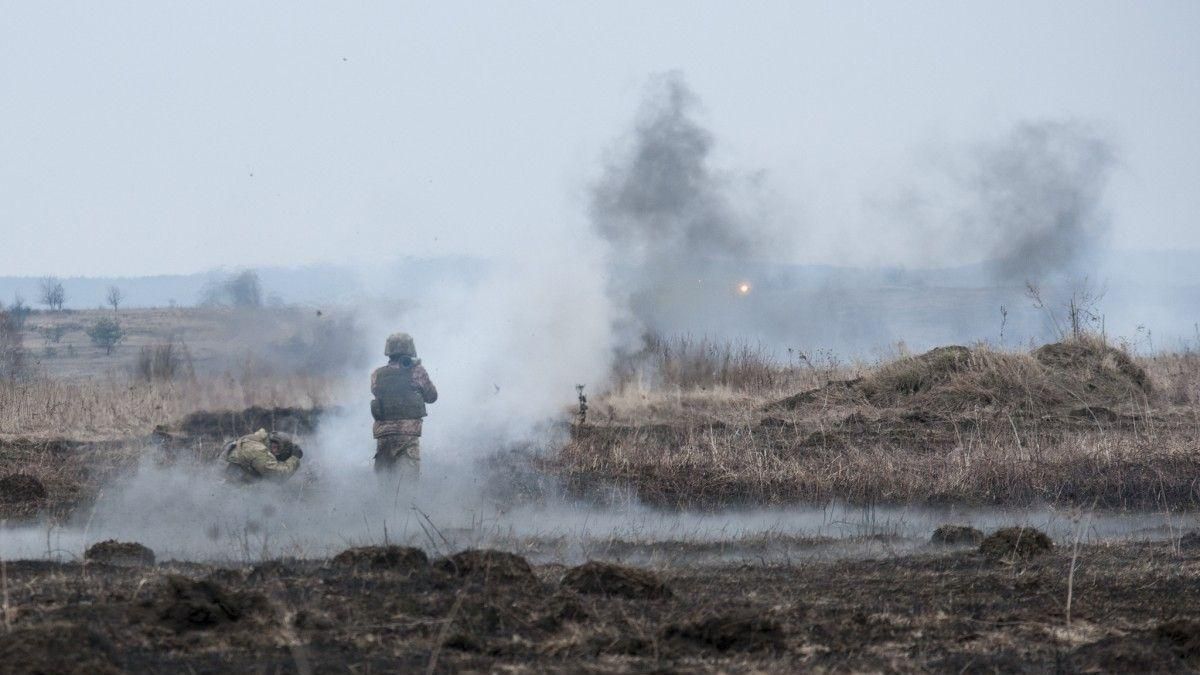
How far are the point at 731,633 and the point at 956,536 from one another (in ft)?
19.0

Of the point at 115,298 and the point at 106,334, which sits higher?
the point at 115,298

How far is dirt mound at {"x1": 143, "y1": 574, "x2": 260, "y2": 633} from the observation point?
7047mm

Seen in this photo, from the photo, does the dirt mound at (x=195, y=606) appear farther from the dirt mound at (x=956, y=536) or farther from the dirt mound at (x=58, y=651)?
the dirt mound at (x=956, y=536)

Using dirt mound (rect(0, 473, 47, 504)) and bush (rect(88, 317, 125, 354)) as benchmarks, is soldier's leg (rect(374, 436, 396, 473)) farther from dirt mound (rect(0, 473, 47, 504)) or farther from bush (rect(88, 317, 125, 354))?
bush (rect(88, 317, 125, 354))

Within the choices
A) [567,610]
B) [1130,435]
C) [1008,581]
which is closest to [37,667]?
[567,610]

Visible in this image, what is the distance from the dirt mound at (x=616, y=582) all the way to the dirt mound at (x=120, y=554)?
3.28m

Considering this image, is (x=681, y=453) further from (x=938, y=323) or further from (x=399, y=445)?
(x=938, y=323)

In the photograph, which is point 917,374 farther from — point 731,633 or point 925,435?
point 731,633

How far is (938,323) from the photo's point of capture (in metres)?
71.4

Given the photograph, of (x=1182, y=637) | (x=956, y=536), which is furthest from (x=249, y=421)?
(x=1182, y=637)

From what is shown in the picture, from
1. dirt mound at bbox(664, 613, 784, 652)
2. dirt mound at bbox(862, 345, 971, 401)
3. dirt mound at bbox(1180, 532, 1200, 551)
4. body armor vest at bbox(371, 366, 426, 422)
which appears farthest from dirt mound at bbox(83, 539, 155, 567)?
dirt mound at bbox(862, 345, 971, 401)

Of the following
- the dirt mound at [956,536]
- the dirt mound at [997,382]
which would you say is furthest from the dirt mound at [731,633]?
the dirt mound at [997,382]

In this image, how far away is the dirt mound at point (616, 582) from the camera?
27.1ft

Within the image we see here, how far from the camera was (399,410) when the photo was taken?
49.1ft
